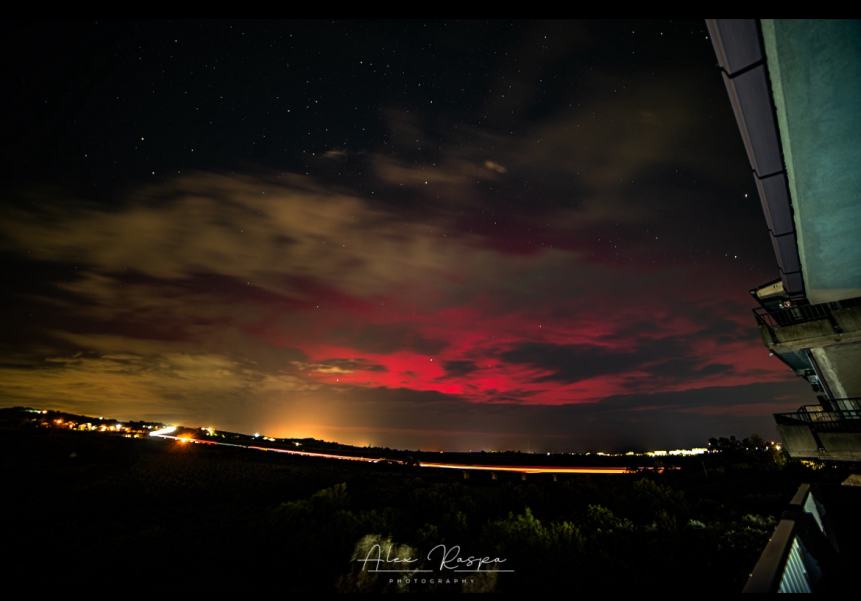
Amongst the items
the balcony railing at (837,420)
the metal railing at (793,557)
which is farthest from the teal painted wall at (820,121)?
the balcony railing at (837,420)

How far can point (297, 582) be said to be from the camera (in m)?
10.7

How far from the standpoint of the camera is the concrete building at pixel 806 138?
394 centimetres

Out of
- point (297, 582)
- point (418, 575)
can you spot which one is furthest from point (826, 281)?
point (297, 582)

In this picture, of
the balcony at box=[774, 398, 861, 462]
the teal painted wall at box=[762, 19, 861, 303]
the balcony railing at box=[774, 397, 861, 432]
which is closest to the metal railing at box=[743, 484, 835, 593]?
the teal painted wall at box=[762, 19, 861, 303]

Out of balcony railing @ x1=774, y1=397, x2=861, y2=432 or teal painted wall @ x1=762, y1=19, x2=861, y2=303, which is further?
balcony railing @ x1=774, y1=397, x2=861, y2=432

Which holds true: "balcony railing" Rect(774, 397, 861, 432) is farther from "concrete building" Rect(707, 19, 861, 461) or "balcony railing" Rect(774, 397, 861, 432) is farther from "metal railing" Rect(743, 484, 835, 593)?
"metal railing" Rect(743, 484, 835, 593)

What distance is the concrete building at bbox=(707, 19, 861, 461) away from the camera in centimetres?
394

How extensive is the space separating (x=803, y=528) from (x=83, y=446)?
235 feet

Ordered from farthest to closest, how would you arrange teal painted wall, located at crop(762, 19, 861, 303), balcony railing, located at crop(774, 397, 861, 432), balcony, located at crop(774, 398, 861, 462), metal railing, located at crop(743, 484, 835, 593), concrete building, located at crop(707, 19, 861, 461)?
balcony railing, located at crop(774, 397, 861, 432) → balcony, located at crop(774, 398, 861, 462) → teal painted wall, located at crop(762, 19, 861, 303) → concrete building, located at crop(707, 19, 861, 461) → metal railing, located at crop(743, 484, 835, 593)

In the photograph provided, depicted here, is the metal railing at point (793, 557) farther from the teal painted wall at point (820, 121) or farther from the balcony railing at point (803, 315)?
the balcony railing at point (803, 315)

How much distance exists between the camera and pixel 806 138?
5.47 m

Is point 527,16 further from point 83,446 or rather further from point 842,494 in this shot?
point 83,446

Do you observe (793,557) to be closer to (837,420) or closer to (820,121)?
(820,121)

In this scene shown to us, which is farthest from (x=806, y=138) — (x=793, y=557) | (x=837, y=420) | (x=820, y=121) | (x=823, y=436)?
(x=837, y=420)
